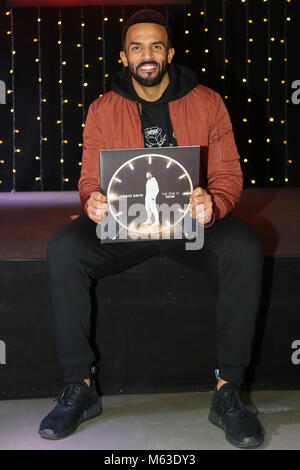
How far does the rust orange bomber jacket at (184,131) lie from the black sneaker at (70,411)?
507 mm

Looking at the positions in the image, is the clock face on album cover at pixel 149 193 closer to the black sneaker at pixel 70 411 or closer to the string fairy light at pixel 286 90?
the black sneaker at pixel 70 411

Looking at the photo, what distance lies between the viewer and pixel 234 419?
148 centimetres

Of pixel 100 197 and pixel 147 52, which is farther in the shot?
pixel 147 52

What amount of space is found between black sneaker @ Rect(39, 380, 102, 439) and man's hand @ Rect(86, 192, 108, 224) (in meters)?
0.38

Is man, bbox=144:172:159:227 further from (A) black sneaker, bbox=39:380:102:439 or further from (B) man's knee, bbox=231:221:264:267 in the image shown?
(A) black sneaker, bbox=39:380:102:439

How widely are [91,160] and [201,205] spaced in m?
0.36

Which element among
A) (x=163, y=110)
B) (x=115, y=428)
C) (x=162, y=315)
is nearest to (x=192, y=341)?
(x=162, y=315)

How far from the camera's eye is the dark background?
4000 millimetres

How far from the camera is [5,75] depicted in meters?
4.00

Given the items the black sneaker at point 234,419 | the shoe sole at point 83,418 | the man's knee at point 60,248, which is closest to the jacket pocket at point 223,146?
the man's knee at point 60,248

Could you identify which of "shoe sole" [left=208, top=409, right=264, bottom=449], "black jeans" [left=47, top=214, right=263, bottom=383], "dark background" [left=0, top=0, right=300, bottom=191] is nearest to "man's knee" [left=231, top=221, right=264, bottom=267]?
"black jeans" [left=47, top=214, right=263, bottom=383]

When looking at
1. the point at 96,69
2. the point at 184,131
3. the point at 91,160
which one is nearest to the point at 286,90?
the point at 96,69

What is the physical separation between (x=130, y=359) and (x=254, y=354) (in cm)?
32

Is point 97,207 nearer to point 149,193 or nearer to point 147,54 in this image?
point 149,193
